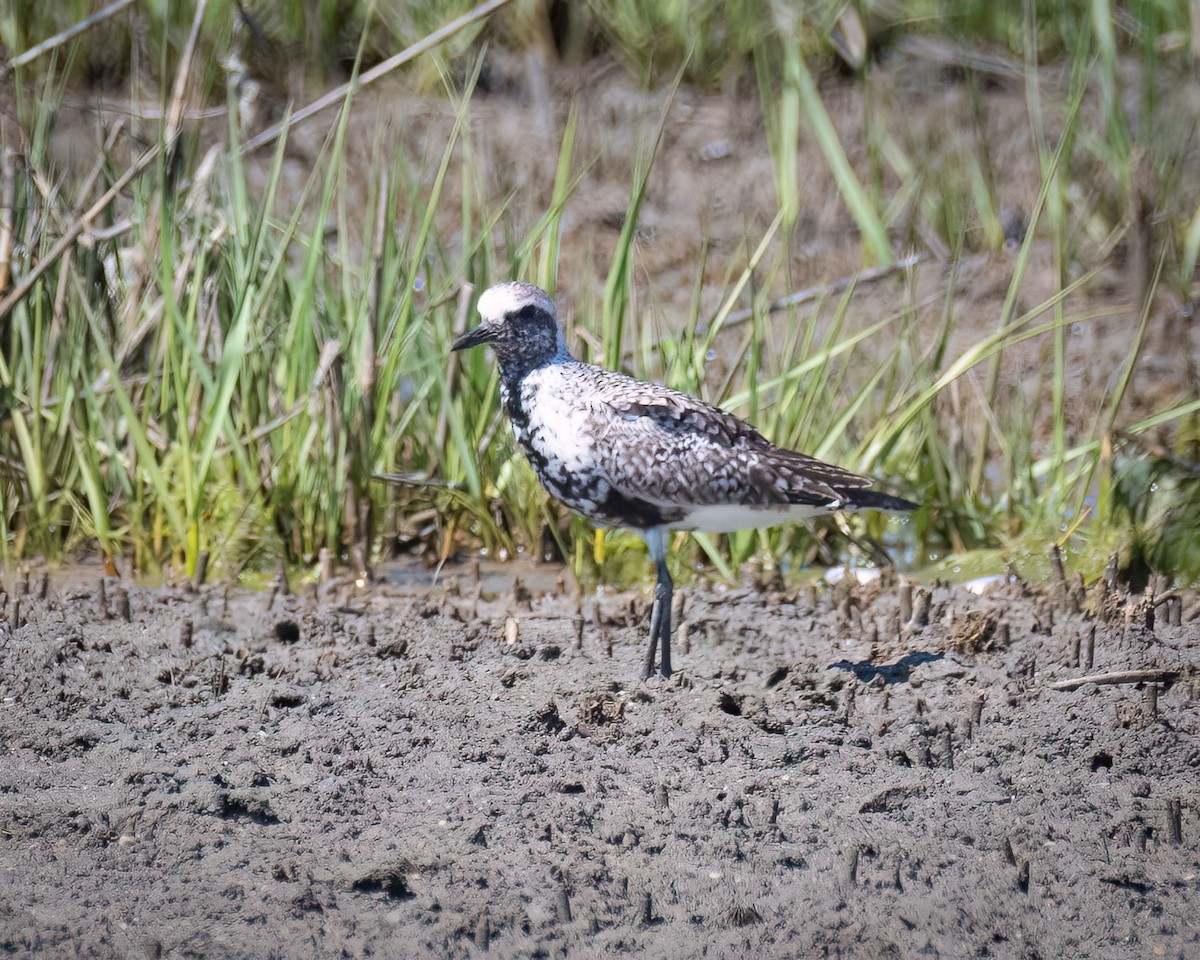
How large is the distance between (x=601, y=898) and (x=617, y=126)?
22.4 feet

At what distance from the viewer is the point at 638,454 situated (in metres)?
4.12

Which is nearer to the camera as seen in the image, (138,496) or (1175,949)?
(1175,949)

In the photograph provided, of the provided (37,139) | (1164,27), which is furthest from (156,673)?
(1164,27)

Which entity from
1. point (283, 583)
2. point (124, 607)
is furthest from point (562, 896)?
point (283, 583)

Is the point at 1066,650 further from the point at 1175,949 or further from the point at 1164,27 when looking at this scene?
the point at 1164,27

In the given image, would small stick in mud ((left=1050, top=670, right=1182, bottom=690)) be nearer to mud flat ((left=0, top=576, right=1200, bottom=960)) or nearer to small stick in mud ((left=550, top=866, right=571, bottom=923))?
mud flat ((left=0, top=576, right=1200, bottom=960))

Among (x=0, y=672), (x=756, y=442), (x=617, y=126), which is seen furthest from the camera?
(x=617, y=126)

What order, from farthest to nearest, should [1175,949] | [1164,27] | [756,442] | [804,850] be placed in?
[1164,27] < [756,442] < [804,850] < [1175,949]

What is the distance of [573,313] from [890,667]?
2947 mm

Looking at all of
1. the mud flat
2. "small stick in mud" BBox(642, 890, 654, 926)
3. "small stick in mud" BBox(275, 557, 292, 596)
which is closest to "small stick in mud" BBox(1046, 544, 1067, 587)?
the mud flat

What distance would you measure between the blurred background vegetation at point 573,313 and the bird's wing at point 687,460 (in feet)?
2.73

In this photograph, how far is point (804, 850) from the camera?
9.90 feet

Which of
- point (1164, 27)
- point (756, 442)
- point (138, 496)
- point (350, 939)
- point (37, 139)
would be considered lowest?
point (350, 939)

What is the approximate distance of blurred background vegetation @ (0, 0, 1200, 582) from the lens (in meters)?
5.01
